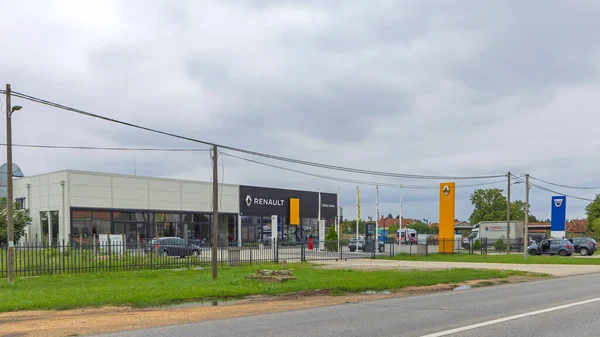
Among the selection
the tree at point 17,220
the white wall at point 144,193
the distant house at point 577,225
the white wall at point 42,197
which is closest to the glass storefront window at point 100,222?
the white wall at point 144,193

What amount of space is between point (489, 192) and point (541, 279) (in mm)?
77888

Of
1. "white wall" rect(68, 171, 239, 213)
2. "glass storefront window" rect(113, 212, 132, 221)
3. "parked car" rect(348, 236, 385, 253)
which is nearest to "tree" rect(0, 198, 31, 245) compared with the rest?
"white wall" rect(68, 171, 239, 213)

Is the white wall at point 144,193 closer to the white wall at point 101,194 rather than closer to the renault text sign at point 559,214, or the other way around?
the white wall at point 101,194

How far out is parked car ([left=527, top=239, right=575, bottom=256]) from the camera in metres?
41.8

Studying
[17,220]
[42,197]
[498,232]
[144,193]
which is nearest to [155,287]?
[17,220]

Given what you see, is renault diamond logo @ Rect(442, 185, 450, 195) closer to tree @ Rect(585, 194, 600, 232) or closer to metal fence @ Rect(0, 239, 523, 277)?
metal fence @ Rect(0, 239, 523, 277)

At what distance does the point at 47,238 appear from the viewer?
41938 millimetres

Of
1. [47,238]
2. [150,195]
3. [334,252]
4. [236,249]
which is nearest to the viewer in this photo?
[236,249]

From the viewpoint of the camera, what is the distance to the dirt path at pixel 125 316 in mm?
10211

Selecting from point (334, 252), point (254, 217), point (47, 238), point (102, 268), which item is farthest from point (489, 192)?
point (102, 268)

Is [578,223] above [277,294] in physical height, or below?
below

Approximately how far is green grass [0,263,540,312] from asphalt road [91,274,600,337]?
353 centimetres

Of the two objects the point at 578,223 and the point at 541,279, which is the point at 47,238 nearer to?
the point at 541,279

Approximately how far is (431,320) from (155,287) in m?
9.48
